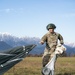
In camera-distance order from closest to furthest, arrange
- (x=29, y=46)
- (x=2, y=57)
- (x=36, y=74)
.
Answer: (x=2, y=57), (x=29, y=46), (x=36, y=74)

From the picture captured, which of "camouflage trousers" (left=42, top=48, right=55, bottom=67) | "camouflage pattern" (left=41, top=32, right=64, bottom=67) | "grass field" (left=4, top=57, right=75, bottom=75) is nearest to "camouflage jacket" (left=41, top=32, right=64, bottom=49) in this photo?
"camouflage pattern" (left=41, top=32, right=64, bottom=67)

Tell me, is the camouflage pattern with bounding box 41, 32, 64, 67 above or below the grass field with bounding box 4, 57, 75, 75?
above

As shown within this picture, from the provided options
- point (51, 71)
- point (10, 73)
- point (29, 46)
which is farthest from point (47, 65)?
point (10, 73)

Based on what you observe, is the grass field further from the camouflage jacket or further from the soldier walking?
the camouflage jacket

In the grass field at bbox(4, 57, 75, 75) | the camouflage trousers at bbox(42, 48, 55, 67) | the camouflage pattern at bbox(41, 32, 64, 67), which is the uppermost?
the camouflage pattern at bbox(41, 32, 64, 67)

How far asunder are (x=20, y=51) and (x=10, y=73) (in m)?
4.07

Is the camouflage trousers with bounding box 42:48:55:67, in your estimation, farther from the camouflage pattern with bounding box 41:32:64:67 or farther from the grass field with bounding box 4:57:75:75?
the grass field with bounding box 4:57:75:75

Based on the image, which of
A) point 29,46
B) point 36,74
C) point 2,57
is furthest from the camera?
point 36,74

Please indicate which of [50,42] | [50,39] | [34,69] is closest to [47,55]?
[50,42]

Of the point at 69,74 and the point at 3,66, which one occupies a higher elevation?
the point at 3,66

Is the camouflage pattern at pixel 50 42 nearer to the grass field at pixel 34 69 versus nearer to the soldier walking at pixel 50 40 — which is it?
the soldier walking at pixel 50 40

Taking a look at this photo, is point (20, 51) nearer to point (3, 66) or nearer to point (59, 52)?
point (3, 66)

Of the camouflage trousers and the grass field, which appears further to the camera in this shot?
the grass field

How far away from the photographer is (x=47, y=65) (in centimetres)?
1362
